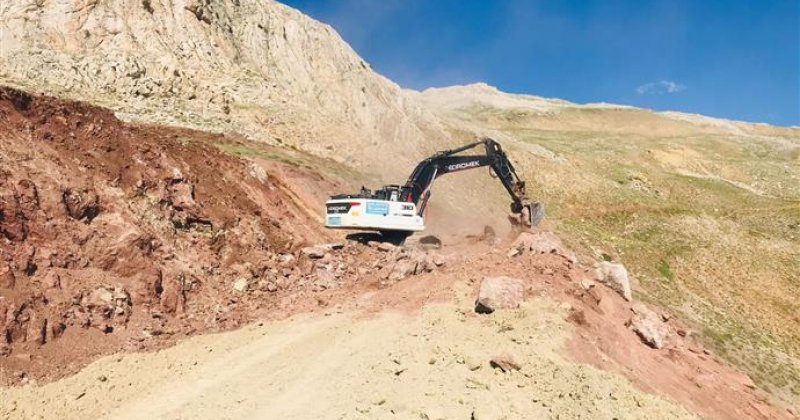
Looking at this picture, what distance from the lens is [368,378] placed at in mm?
11906

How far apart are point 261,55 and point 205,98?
9882mm

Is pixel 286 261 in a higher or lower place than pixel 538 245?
lower

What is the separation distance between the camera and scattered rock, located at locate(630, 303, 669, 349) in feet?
53.6

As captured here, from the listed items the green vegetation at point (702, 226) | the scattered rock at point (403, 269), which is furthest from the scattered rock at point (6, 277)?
the green vegetation at point (702, 226)

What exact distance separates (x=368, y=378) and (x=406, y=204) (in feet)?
41.8

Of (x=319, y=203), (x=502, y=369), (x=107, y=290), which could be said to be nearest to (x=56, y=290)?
(x=107, y=290)

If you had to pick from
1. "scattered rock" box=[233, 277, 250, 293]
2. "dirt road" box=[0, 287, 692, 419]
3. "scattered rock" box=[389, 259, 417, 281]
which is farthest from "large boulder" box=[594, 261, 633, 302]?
"scattered rock" box=[233, 277, 250, 293]

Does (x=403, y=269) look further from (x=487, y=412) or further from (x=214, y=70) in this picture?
(x=214, y=70)

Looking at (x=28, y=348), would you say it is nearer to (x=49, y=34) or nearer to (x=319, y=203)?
(x=319, y=203)

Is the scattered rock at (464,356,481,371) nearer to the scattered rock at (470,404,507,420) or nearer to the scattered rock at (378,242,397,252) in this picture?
the scattered rock at (470,404,507,420)

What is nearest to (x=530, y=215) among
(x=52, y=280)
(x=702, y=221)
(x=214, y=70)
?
(x=52, y=280)

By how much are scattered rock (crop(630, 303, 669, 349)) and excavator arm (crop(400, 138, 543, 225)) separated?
9593 millimetres

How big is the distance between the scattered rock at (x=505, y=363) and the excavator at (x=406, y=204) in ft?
39.6

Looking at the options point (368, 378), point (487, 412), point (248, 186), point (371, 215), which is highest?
point (248, 186)
